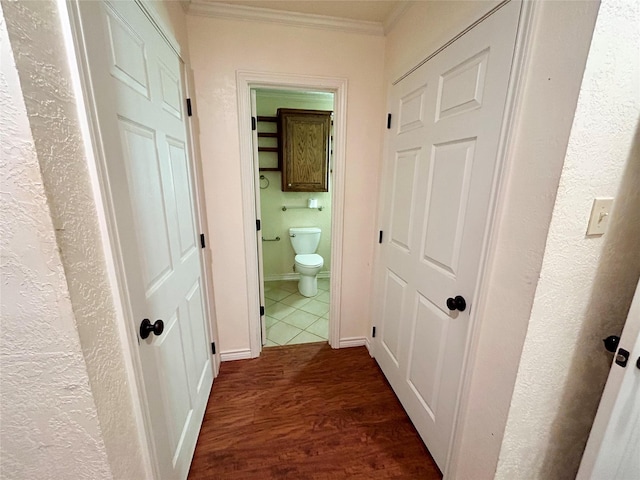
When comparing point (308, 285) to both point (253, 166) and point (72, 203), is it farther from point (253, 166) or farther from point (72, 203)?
point (72, 203)

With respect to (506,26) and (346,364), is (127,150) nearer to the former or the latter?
(506,26)

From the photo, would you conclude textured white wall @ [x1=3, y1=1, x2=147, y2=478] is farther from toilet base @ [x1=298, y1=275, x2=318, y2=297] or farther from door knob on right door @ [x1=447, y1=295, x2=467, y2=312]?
toilet base @ [x1=298, y1=275, x2=318, y2=297]

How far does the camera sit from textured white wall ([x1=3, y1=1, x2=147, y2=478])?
0.48 metres

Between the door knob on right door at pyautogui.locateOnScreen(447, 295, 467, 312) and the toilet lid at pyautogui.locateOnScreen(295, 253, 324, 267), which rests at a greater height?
the door knob on right door at pyautogui.locateOnScreen(447, 295, 467, 312)

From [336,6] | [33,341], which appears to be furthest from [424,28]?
[33,341]

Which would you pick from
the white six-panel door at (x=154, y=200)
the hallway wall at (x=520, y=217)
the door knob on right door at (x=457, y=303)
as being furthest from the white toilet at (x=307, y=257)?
the hallway wall at (x=520, y=217)

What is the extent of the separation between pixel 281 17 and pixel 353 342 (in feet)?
7.47

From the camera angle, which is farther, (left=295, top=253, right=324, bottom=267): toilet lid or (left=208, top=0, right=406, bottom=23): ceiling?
(left=295, top=253, right=324, bottom=267): toilet lid

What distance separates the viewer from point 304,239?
312cm

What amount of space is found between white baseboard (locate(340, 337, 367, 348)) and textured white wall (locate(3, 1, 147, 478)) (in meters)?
1.58

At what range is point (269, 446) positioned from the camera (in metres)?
1.35

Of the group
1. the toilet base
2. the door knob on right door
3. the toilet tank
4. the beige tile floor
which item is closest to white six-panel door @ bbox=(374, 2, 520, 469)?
the door knob on right door

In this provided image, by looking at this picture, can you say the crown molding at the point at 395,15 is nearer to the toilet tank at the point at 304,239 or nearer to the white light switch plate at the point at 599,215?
the white light switch plate at the point at 599,215

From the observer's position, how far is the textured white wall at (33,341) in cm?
48
